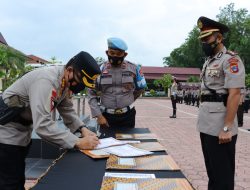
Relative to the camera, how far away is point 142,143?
2.65 m

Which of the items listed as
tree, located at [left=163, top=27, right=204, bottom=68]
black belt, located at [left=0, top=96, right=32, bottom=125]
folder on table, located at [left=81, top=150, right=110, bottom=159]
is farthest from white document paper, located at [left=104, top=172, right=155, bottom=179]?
tree, located at [left=163, top=27, right=204, bottom=68]

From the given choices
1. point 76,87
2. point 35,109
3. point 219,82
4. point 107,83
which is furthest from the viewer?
point 107,83

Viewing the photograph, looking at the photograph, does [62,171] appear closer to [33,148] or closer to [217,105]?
[217,105]

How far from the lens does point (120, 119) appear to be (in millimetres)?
3512

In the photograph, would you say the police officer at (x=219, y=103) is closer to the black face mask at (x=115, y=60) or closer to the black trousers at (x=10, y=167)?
the black face mask at (x=115, y=60)

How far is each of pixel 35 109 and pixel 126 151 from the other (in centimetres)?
74

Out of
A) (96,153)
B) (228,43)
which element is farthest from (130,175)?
(228,43)

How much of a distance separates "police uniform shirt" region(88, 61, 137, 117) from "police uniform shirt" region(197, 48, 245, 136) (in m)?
0.90

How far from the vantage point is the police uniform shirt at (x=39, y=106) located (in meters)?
1.86

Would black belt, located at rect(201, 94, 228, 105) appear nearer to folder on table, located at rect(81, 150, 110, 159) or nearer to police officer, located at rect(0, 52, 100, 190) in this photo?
folder on table, located at rect(81, 150, 110, 159)

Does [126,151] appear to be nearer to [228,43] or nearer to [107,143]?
[107,143]

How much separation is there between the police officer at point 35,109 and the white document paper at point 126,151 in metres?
0.21

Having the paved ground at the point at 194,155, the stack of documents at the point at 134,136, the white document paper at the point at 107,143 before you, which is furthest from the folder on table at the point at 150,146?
the paved ground at the point at 194,155

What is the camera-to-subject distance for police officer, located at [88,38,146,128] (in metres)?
3.43
